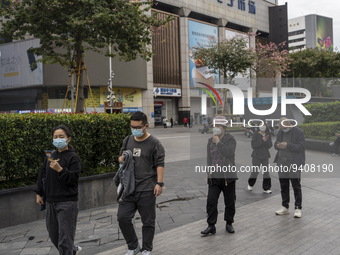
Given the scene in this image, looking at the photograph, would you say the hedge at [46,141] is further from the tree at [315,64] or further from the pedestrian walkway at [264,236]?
the tree at [315,64]

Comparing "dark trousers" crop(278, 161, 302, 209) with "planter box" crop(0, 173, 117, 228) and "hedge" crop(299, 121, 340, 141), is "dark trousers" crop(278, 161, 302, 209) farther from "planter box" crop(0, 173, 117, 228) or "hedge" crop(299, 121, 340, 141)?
"planter box" crop(0, 173, 117, 228)

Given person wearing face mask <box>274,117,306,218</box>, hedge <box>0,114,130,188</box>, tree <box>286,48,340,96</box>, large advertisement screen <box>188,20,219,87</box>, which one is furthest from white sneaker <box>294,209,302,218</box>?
large advertisement screen <box>188,20,219,87</box>

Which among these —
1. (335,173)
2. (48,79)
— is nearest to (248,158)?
(335,173)

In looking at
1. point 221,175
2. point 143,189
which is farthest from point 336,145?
point 143,189

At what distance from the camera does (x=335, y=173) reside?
8125 millimetres

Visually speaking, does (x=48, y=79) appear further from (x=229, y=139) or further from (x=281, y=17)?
(x=281, y=17)

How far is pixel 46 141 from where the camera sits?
6.54 metres

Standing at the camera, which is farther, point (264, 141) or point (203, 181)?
point (203, 181)

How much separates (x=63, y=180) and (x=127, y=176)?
0.77 metres

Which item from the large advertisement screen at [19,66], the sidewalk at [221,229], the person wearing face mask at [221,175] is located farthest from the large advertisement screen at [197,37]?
the person wearing face mask at [221,175]

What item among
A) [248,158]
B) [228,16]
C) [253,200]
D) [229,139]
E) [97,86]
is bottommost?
[253,200]

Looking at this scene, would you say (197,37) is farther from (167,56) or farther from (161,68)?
(161,68)

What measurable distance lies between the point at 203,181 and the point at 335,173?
327 cm

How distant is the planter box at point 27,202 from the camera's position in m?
5.95
